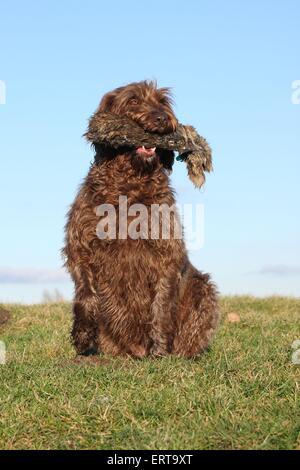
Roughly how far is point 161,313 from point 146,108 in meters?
2.22

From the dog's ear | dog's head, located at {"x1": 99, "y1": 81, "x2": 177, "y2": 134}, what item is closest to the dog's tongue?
dog's head, located at {"x1": 99, "y1": 81, "x2": 177, "y2": 134}

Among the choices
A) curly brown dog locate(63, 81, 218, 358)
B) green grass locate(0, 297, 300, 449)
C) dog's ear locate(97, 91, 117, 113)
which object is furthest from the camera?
dog's ear locate(97, 91, 117, 113)

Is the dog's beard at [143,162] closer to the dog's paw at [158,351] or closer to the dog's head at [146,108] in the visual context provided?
the dog's head at [146,108]

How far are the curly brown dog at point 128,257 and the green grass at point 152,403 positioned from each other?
47cm

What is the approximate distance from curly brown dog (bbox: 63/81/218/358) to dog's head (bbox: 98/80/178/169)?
0.04ft

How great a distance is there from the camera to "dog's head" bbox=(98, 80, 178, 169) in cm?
816

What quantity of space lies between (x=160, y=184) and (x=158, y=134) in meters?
0.56

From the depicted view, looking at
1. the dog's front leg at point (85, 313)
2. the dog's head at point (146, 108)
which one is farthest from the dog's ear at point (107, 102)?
the dog's front leg at point (85, 313)

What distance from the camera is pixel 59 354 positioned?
9203 mm

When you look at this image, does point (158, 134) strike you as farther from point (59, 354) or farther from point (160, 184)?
point (59, 354)

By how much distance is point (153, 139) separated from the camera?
819 cm

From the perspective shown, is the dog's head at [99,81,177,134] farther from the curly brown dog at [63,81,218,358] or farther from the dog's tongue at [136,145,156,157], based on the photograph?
the dog's tongue at [136,145,156,157]

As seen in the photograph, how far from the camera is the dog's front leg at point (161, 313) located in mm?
8195
